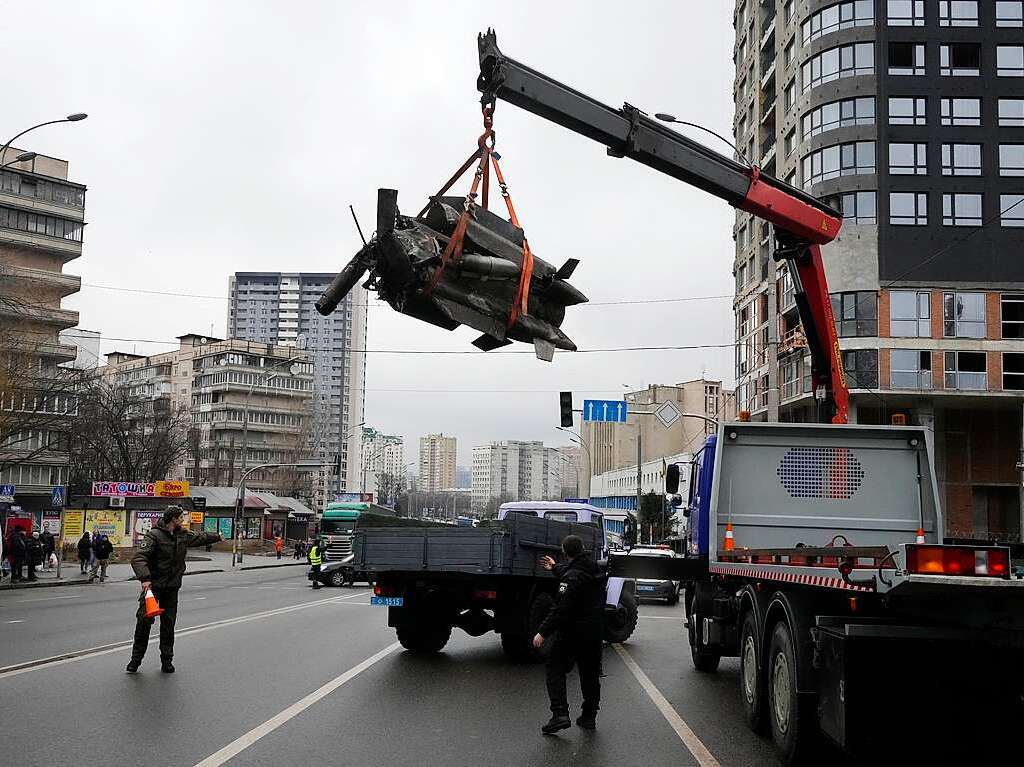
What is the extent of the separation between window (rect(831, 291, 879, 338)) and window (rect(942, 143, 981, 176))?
682 centimetres

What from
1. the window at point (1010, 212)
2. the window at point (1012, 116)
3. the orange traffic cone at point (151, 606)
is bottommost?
the orange traffic cone at point (151, 606)

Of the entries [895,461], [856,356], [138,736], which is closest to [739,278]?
[856,356]

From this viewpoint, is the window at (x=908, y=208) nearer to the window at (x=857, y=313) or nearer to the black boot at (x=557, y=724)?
the window at (x=857, y=313)

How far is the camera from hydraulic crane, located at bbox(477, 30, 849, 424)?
13.0 m

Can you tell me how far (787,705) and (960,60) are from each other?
154 ft

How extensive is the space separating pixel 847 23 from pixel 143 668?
4527 cm

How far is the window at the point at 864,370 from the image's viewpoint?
45.1 m

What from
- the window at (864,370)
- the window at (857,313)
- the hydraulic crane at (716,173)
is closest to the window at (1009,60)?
the window at (857,313)

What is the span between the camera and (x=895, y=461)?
11.2 metres

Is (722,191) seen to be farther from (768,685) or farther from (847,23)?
(847,23)

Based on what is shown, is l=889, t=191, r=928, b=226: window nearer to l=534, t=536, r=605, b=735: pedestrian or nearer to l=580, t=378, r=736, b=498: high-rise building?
l=534, t=536, r=605, b=735: pedestrian

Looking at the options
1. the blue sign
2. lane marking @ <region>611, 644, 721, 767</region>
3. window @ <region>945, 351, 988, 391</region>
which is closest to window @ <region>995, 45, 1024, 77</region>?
window @ <region>945, 351, 988, 391</region>

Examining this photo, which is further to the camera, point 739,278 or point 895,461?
point 739,278

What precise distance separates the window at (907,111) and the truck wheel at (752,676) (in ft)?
139
